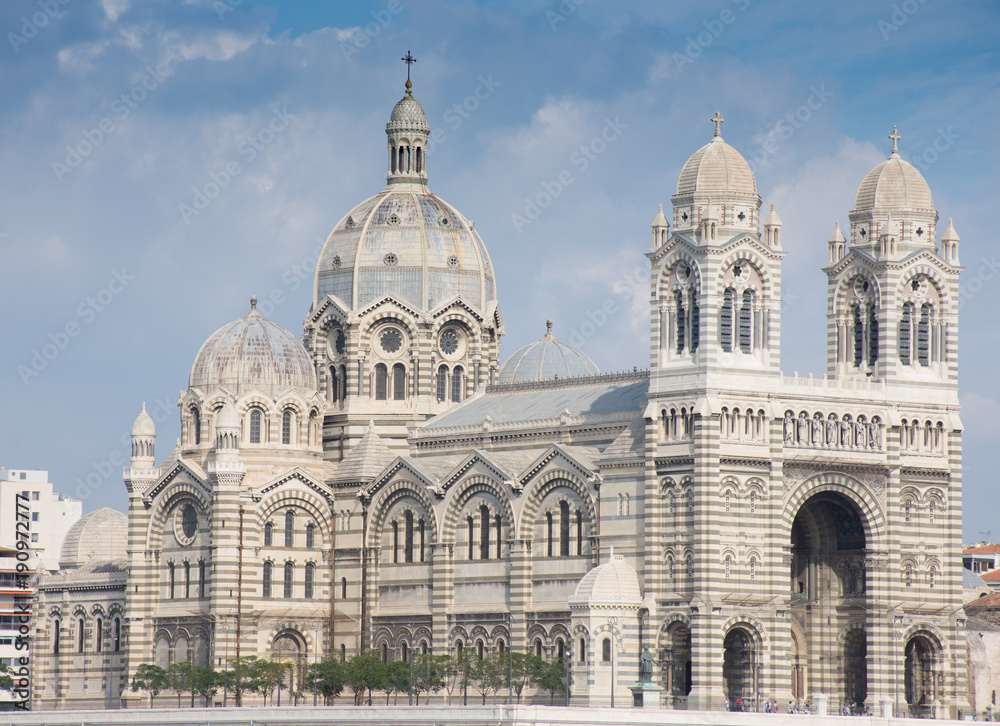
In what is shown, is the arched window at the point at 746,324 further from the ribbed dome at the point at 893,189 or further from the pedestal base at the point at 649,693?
the pedestal base at the point at 649,693

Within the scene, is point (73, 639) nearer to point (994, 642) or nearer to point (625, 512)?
point (625, 512)

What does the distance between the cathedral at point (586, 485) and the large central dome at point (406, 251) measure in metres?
0.16

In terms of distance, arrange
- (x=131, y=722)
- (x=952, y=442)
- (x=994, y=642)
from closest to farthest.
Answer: (x=131, y=722)
(x=952, y=442)
(x=994, y=642)

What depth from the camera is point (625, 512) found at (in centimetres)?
10044

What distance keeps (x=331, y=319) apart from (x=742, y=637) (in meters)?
33.2

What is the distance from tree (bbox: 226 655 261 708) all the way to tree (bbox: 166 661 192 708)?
2.13 meters

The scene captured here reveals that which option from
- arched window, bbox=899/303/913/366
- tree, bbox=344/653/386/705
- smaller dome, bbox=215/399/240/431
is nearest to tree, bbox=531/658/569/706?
tree, bbox=344/653/386/705

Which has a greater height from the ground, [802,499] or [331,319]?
[331,319]

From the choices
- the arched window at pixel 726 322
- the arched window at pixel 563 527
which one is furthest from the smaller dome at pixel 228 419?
the arched window at pixel 726 322

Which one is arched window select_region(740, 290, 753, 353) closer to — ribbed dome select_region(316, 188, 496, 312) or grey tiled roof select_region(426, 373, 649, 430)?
grey tiled roof select_region(426, 373, 649, 430)

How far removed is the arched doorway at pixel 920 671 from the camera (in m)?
102

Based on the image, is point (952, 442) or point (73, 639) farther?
point (73, 639)

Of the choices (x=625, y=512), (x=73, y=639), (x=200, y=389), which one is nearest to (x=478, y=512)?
(x=625, y=512)

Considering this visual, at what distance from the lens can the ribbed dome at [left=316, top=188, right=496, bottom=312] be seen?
121062 mm
